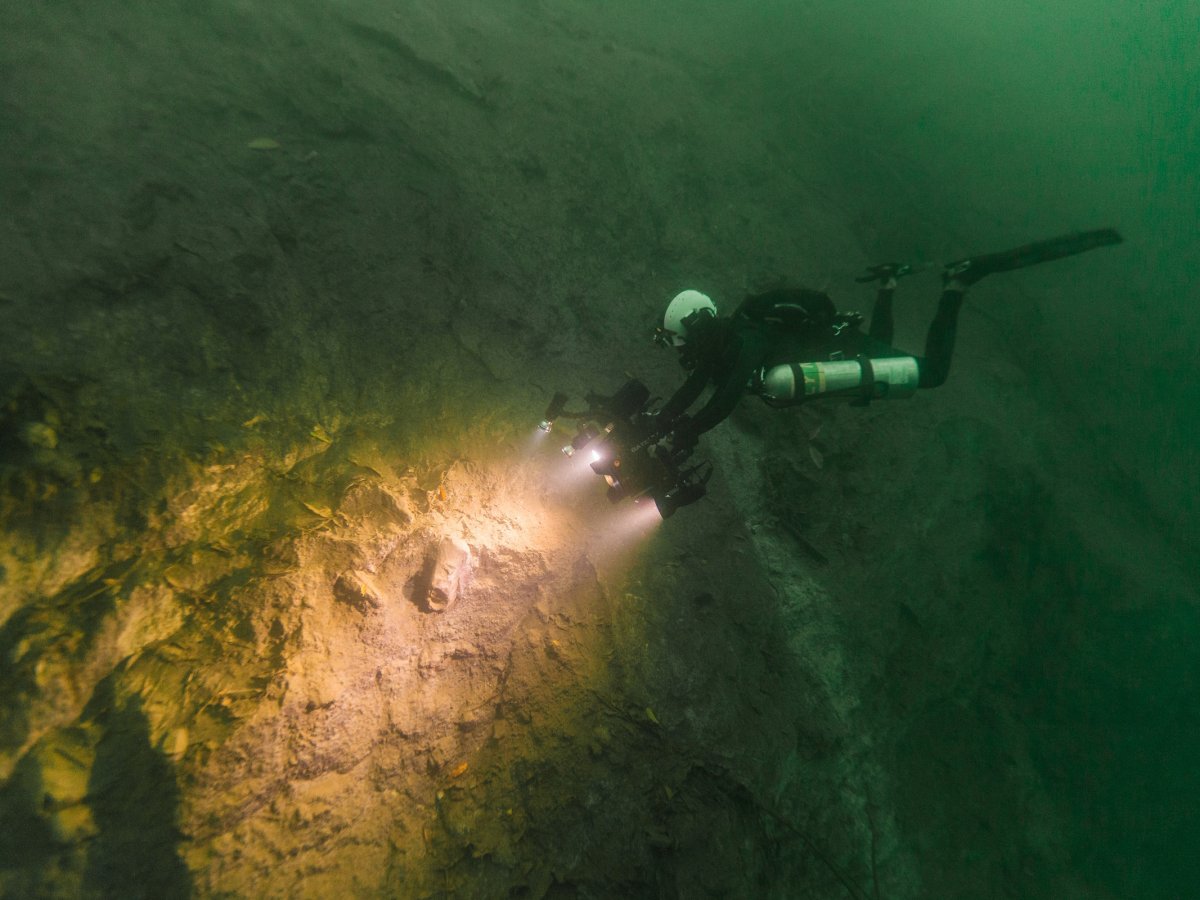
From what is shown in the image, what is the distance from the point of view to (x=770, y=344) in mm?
3980

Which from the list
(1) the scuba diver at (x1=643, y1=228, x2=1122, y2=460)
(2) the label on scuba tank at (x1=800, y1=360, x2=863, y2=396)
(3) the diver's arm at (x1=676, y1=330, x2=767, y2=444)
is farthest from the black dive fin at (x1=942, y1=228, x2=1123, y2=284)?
(3) the diver's arm at (x1=676, y1=330, x2=767, y2=444)

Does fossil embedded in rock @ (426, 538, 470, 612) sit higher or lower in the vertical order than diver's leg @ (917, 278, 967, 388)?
lower

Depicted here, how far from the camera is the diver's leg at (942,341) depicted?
187 inches

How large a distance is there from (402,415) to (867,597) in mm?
4553

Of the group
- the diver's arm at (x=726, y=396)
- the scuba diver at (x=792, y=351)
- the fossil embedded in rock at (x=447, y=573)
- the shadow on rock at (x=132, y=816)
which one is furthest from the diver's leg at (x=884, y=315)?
the shadow on rock at (x=132, y=816)

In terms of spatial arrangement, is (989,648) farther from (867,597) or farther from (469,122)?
(469,122)

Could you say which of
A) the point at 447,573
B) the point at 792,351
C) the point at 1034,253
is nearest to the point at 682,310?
the point at 792,351

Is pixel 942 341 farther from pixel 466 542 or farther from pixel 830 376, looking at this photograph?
pixel 466 542

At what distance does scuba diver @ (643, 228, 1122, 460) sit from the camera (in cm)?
365

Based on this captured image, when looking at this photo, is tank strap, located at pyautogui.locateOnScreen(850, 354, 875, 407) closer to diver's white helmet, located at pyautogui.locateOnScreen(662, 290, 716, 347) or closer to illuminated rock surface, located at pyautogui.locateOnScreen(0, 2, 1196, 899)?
illuminated rock surface, located at pyautogui.locateOnScreen(0, 2, 1196, 899)

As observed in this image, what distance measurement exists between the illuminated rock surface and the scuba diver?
1.01 meters

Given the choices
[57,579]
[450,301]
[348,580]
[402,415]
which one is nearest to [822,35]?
[450,301]

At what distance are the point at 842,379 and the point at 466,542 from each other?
11.2 ft

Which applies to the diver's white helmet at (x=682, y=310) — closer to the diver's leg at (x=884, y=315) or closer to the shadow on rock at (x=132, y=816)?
the diver's leg at (x=884, y=315)
